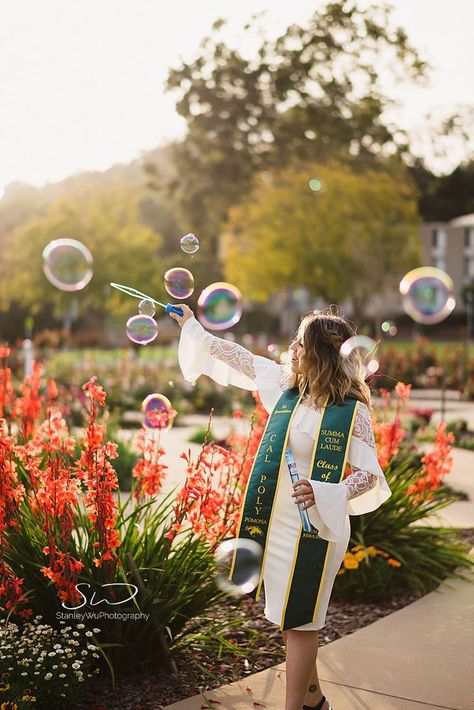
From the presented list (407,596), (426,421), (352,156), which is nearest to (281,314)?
(352,156)

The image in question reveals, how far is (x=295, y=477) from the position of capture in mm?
3453

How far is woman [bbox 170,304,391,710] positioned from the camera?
342 cm

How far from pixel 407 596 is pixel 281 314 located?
5590cm

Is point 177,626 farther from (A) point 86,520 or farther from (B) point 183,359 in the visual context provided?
(B) point 183,359

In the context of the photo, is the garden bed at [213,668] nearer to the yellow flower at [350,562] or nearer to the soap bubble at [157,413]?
the yellow flower at [350,562]

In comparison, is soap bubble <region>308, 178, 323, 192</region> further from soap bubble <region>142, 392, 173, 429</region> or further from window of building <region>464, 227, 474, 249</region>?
soap bubble <region>142, 392, 173, 429</region>

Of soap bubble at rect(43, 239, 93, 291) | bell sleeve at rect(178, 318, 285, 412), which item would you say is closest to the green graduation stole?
bell sleeve at rect(178, 318, 285, 412)

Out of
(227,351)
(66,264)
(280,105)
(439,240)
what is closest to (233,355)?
(227,351)

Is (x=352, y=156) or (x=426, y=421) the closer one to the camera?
(x=426, y=421)

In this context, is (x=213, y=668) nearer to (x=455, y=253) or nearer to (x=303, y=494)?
(x=303, y=494)

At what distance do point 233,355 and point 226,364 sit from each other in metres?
0.07

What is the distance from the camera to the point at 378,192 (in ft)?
142

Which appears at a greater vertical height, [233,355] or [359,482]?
[233,355]

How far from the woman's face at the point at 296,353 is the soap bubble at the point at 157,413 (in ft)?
3.40
